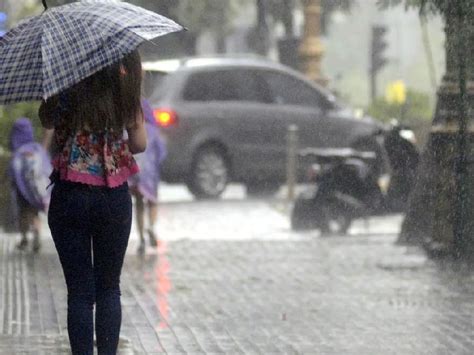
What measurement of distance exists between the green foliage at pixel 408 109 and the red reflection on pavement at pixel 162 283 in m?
10.9

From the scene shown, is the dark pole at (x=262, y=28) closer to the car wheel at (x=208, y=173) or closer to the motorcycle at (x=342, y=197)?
the car wheel at (x=208, y=173)

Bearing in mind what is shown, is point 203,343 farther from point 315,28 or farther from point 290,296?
point 315,28

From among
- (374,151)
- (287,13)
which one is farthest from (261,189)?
(287,13)

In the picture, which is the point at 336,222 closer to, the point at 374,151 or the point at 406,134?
the point at 406,134

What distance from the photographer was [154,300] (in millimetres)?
9930

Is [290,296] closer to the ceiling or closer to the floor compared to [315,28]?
closer to the floor

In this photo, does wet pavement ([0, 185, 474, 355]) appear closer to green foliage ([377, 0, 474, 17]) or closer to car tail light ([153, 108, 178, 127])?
green foliage ([377, 0, 474, 17])

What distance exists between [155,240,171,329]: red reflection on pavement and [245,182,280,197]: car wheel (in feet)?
25.7

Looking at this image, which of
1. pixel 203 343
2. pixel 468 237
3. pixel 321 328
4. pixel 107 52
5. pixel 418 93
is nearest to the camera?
pixel 107 52

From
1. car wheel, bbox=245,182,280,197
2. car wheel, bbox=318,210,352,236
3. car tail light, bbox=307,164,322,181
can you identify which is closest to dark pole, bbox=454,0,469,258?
car wheel, bbox=318,210,352,236

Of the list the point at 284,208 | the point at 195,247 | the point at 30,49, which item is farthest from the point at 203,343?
the point at 284,208

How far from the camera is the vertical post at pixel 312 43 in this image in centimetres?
2562

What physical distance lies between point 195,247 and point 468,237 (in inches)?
114

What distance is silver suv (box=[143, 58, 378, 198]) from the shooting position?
67.5ft
